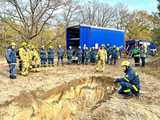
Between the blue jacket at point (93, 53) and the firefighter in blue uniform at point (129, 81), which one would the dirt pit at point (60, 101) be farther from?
the blue jacket at point (93, 53)

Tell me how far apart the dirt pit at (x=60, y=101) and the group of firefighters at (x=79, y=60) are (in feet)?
4.27

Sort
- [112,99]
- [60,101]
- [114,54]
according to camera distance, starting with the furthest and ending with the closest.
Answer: [114,54], [60,101], [112,99]

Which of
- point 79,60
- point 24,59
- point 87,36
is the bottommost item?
point 79,60

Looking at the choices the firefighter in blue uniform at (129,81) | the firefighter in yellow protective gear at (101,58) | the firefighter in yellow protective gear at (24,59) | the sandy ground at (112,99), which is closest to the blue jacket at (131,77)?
the firefighter in blue uniform at (129,81)

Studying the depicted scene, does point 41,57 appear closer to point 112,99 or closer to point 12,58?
point 12,58

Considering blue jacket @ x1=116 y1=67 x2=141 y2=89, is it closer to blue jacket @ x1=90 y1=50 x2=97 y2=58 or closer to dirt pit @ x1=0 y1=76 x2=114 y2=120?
dirt pit @ x1=0 y1=76 x2=114 y2=120

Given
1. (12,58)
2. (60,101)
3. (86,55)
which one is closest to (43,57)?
(86,55)

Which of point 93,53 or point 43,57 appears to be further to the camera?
point 93,53

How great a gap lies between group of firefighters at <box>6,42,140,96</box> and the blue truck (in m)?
0.68

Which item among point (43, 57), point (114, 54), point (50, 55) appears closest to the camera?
point (43, 57)

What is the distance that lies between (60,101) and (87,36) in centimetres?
1308

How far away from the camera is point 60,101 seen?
1558 centimetres

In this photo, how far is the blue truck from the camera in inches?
1093

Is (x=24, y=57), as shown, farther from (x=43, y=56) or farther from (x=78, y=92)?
(x=43, y=56)
